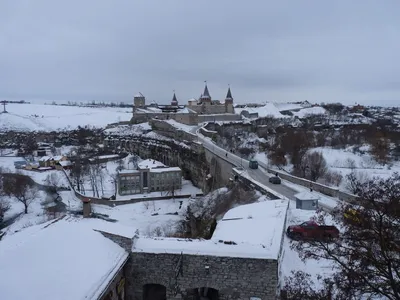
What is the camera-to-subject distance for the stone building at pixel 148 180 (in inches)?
1610

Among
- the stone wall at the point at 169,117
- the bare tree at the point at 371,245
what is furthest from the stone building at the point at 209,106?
the bare tree at the point at 371,245

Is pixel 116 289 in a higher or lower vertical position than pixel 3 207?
higher

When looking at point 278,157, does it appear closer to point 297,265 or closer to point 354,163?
point 354,163

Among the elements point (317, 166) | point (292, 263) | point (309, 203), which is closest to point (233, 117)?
point (317, 166)

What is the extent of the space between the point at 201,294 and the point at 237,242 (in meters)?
2.26

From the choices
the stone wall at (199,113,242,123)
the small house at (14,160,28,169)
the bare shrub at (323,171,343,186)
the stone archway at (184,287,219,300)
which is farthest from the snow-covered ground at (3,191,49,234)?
the stone wall at (199,113,242,123)

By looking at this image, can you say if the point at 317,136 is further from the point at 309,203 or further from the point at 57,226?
the point at 57,226

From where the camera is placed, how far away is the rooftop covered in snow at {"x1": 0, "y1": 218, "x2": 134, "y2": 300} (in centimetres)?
765

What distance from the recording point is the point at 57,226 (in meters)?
10.8

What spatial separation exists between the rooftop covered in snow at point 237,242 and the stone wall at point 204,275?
0.53 feet

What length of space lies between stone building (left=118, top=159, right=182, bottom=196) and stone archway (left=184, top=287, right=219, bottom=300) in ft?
94.5

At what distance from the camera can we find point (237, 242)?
1057cm

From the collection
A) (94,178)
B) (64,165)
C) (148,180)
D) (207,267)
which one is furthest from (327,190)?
(64,165)

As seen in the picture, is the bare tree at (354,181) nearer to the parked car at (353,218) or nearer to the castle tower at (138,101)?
the parked car at (353,218)
